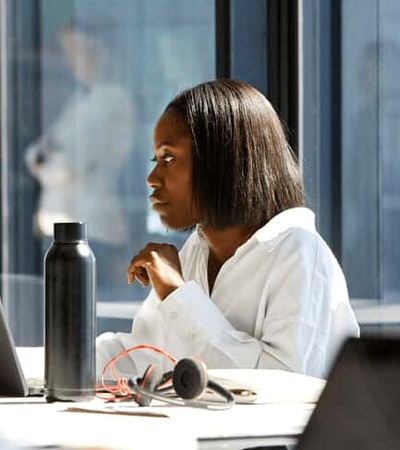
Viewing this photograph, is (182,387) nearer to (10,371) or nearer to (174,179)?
(10,371)

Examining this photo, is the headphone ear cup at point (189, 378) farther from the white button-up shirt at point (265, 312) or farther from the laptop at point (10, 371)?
the white button-up shirt at point (265, 312)

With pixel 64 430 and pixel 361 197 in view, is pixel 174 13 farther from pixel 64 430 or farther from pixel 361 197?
pixel 64 430

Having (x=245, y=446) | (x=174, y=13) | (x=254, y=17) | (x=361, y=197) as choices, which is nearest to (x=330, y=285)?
(x=245, y=446)

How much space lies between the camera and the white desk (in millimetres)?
1453

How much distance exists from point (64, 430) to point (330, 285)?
1112 mm

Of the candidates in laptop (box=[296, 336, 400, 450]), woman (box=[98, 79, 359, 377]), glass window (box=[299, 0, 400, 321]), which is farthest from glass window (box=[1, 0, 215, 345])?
laptop (box=[296, 336, 400, 450])

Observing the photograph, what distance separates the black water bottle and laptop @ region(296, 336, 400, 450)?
97cm

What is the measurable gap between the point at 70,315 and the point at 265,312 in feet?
2.39

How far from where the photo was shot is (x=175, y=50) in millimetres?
Answer: 4926

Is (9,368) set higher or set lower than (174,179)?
lower

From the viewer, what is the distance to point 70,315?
196 centimetres

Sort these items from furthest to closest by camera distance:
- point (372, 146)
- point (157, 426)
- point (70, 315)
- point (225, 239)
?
point (372, 146)
point (225, 239)
point (70, 315)
point (157, 426)

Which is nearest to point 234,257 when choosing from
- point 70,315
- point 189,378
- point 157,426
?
point 70,315

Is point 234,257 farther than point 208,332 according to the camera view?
Yes
